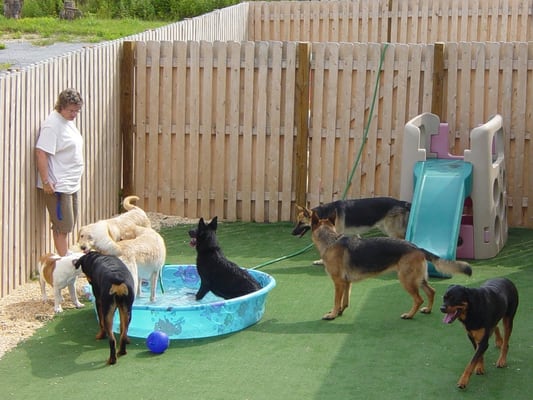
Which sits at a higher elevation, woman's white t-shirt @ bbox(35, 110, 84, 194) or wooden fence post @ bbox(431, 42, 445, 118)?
wooden fence post @ bbox(431, 42, 445, 118)

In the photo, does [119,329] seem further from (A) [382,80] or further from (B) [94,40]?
(B) [94,40]

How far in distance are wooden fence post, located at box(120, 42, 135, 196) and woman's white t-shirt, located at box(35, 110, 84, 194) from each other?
10.2 ft

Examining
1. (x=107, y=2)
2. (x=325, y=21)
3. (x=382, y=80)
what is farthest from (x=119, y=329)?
(x=107, y=2)

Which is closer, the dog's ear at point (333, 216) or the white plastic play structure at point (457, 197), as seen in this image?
the dog's ear at point (333, 216)

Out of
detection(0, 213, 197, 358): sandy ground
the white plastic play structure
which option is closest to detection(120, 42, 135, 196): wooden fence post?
detection(0, 213, 197, 358): sandy ground

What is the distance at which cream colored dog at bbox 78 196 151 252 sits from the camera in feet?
30.3

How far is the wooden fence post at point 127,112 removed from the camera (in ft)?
44.3

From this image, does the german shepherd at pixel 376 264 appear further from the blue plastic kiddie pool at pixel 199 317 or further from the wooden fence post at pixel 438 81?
the wooden fence post at pixel 438 81

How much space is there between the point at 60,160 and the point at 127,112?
3293mm

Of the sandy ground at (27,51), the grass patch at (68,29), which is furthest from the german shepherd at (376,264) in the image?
the grass patch at (68,29)

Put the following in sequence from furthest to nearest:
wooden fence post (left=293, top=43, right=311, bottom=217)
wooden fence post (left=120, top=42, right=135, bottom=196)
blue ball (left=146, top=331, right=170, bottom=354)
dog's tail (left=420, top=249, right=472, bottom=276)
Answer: wooden fence post (left=120, top=42, right=135, bottom=196)
wooden fence post (left=293, top=43, right=311, bottom=217)
dog's tail (left=420, top=249, right=472, bottom=276)
blue ball (left=146, top=331, right=170, bottom=354)

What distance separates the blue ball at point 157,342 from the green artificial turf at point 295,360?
6 cm

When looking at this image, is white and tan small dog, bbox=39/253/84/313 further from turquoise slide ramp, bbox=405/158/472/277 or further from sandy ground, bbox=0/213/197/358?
turquoise slide ramp, bbox=405/158/472/277

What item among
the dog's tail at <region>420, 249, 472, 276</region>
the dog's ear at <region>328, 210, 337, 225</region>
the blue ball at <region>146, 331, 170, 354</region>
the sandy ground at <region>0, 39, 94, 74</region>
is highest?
the sandy ground at <region>0, 39, 94, 74</region>
